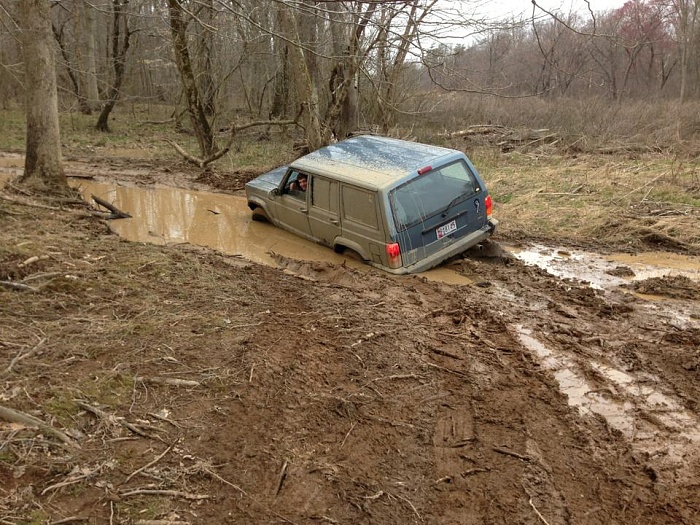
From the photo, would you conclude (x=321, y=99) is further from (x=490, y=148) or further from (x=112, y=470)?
(x=112, y=470)

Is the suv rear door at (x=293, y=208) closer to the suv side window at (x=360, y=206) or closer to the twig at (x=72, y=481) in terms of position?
the suv side window at (x=360, y=206)

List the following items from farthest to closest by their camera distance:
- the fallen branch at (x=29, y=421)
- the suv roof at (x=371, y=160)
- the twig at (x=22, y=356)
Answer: the suv roof at (x=371, y=160)
the twig at (x=22, y=356)
the fallen branch at (x=29, y=421)

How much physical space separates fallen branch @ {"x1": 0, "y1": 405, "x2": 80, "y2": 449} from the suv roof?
16.4 ft

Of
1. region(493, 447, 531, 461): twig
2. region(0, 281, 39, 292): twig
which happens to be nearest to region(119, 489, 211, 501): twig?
region(493, 447, 531, 461): twig

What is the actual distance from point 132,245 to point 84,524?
19.7 ft

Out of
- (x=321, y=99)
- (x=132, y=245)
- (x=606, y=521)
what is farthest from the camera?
(x=321, y=99)

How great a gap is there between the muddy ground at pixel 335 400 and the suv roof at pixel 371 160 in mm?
1602

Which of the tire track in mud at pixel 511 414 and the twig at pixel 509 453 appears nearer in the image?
the tire track in mud at pixel 511 414

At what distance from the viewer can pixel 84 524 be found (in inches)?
122

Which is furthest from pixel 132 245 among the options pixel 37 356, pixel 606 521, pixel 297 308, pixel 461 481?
pixel 606 521

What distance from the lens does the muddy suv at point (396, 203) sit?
305 inches

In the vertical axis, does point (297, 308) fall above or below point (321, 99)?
below

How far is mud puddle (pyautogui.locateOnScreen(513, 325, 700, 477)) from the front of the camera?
13.3 feet

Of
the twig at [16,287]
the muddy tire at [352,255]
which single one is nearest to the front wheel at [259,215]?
the muddy tire at [352,255]
